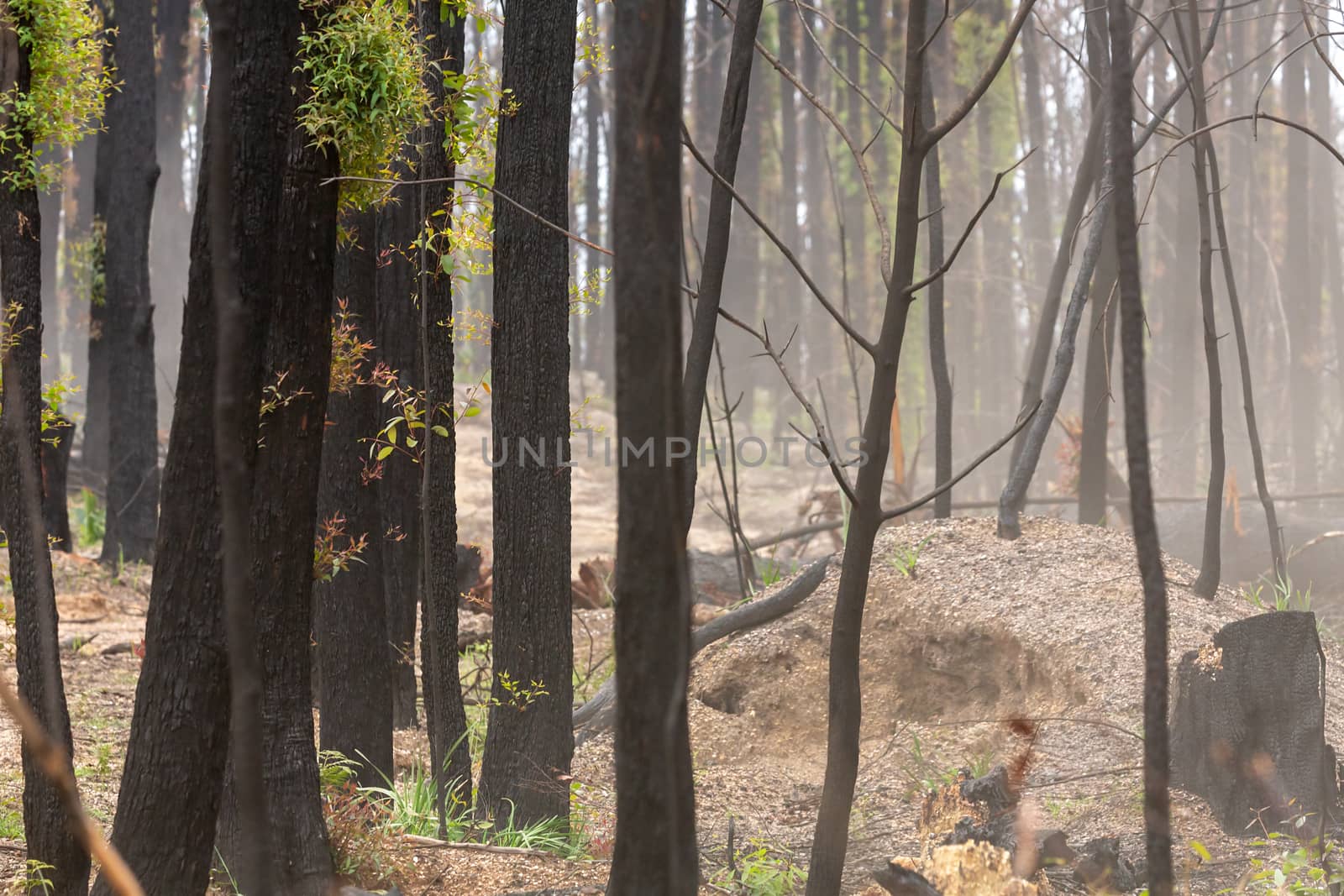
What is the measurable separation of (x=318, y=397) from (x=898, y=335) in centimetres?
164

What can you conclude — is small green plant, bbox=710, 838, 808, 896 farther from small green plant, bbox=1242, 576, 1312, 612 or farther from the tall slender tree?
the tall slender tree

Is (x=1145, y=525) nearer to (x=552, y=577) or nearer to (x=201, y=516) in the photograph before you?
(x=201, y=516)

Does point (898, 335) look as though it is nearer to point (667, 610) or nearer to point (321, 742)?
point (667, 610)

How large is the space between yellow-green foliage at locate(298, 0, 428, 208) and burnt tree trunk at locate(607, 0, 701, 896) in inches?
59.6

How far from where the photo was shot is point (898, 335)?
108 inches

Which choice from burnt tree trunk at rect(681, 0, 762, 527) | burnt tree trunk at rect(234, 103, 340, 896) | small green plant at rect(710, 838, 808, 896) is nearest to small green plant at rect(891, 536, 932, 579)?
small green plant at rect(710, 838, 808, 896)

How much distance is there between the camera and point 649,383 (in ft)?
5.77

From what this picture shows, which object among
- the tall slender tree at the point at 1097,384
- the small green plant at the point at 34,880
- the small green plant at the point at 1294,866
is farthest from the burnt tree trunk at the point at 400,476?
the tall slender tree at the point at 1097,384

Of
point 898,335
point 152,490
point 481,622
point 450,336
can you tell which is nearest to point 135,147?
point 152,490

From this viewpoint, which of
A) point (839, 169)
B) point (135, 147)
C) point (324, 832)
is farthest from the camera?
point (839, 169)

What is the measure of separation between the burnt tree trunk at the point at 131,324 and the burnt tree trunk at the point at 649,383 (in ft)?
33.7

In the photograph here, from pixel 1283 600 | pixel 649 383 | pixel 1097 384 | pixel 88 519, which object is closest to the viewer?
pixel 649 383

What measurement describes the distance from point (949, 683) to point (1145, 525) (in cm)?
423

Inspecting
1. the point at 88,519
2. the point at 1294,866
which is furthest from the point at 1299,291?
the point at 88,519
